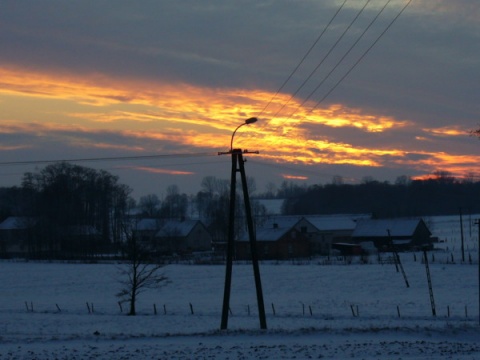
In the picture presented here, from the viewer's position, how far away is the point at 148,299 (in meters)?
49.2

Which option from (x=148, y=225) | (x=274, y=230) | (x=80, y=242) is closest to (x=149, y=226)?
(x=148, y=225)

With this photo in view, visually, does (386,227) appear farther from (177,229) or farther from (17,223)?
(17,223)

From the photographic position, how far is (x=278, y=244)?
318 feet

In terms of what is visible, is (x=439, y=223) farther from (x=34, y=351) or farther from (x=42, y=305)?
(x=34, y=351)

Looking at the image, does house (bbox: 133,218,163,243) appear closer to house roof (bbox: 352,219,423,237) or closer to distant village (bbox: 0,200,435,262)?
distant village (bbox: 0,200,435,262)

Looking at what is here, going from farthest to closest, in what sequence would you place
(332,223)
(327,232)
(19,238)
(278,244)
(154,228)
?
(154,228) → (19,238) → (332,223) → (327,232) → (278,244)

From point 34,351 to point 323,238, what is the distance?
3645 inches

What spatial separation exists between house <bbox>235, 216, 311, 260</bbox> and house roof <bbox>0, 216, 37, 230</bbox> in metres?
44.4

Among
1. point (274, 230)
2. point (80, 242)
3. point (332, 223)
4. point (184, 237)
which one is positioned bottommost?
point (80, 242)

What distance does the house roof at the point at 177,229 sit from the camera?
11944 cm

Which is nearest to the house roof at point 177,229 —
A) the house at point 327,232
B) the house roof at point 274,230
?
the house roof at point 274,230

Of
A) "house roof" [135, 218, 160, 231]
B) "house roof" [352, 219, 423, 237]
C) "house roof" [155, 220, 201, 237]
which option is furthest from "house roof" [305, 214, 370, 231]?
"house roof" [135, 218, 160, 231]

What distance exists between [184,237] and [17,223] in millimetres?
33180

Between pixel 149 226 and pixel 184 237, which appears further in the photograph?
pixel 149 226
